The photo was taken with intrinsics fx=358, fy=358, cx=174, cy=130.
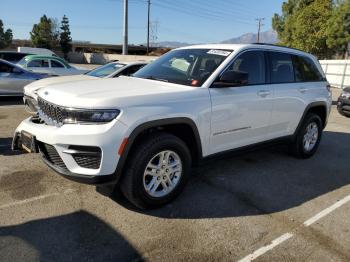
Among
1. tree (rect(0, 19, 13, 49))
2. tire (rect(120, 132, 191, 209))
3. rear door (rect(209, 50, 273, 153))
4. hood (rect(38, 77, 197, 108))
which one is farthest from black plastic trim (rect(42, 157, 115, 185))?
tree (rect(0, 19, 13, 49))

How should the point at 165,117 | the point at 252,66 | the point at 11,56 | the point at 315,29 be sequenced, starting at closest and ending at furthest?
the point at 165,117 → the point at 252,66 → the point at 11,56 → the point at 315,29

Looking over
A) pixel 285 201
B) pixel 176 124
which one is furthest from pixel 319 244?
pixel 176 124

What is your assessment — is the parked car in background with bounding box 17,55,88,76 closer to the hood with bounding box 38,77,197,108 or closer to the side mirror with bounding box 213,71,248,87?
the hood with bounding box 38,77,197,108

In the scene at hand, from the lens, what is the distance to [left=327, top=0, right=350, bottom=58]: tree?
2939 cm

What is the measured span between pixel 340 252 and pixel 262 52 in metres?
2.81

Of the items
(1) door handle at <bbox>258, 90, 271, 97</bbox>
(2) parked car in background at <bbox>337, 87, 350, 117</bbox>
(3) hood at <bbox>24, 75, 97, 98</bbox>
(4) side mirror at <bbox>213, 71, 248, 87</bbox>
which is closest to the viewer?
(4) side mirror at <bbox>213, 71, 248, 87</bbox>

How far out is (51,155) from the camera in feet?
11.9

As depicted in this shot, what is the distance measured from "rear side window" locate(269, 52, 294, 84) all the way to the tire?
6.67ft

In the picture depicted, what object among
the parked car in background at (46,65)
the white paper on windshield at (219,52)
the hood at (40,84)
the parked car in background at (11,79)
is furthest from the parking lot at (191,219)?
the parked car in background at (46,65)

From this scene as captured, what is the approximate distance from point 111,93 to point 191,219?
5.05 feet

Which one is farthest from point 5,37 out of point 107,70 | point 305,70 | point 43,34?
point 305,70

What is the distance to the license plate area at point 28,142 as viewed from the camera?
372 centimetres

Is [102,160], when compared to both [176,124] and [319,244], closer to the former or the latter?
[176,124]

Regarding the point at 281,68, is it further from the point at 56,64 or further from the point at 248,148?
the point at 56,64
